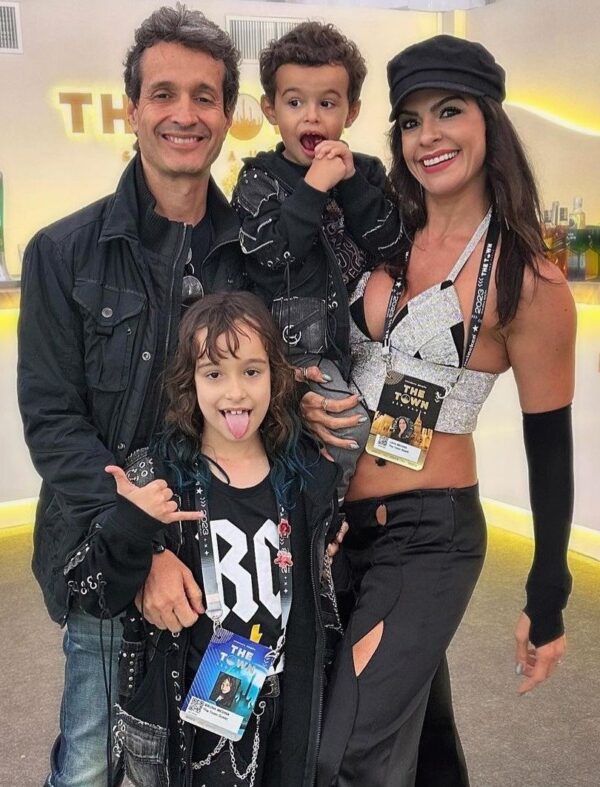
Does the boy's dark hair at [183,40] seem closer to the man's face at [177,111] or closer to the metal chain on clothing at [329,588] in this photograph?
the man's face at [177,111]

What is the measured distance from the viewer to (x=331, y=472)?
170 centimetres

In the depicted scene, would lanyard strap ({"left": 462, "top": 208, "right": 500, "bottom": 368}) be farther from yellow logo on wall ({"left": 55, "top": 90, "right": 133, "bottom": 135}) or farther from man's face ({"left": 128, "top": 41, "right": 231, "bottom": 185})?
yellow logo on wall ({"left": 55, "top": 90, "right": 133, "bottom": 135})

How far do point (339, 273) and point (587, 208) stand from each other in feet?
9.79

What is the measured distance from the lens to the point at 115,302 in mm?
1706

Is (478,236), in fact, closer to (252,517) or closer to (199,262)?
(199,262)

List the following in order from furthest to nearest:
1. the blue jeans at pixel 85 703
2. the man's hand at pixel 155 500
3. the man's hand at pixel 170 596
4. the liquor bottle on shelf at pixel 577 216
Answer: the liquor bottle on shelf at pixel 577 216 → the blue jeans at pixel 85 703 → the man's hand at pixel 170 596 → the man's hand at pixel 155 500

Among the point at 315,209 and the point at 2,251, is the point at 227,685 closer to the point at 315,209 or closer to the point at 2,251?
the point at 315,209

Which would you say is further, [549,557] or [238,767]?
[549,557]

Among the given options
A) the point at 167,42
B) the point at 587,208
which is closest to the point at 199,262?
the point at 167,42

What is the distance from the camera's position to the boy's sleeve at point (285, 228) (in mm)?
1740

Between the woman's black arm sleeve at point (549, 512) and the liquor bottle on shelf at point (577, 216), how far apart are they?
8.55 feet

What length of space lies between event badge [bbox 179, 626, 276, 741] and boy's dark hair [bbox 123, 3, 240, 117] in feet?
3.53

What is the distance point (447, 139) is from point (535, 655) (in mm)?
1099

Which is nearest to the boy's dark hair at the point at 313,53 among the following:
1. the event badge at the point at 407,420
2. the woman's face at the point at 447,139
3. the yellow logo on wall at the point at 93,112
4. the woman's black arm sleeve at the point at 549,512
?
the woman's face at the point at 447,139
